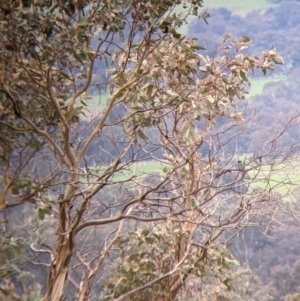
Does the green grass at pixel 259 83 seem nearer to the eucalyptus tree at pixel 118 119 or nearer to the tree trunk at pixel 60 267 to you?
the eucalyptus tree at pixel 118 119

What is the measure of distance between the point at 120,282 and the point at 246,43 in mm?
1106

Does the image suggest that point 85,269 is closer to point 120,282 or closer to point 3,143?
point 120,282

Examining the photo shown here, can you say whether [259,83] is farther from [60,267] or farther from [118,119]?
[60,267]

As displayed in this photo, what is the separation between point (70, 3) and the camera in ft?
5.04

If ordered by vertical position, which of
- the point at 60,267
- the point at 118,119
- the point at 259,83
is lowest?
the point at 60,267

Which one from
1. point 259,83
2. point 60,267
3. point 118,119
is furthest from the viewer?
point 259,83

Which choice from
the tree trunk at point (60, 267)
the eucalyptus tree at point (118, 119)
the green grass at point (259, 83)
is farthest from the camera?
the green grass at point (259, 83)

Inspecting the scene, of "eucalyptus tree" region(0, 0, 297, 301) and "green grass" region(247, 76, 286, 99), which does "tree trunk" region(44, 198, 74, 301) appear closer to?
"eucalyptus tree" region(0, 0, 297, 301)

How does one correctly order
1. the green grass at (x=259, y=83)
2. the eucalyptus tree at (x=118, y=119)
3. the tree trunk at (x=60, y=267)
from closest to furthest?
the eucalyptus tree at (x=118, y=119) → the tree trunk at (x=60, y=267) → the green grass at (x=259, y=83)

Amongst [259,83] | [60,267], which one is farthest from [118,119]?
[259,83]

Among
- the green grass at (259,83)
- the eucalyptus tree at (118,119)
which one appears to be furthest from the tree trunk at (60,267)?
the green grass at (259,83)

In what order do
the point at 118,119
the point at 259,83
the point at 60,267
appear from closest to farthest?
1. the point at 60,267
2. the point at 118,119
3. the point at 259,83

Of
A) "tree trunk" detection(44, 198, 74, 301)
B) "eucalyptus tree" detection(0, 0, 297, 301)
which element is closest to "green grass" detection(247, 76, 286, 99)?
"eucalyptus tree" detection(0, 0, 297, 301)

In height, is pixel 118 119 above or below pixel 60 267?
above
